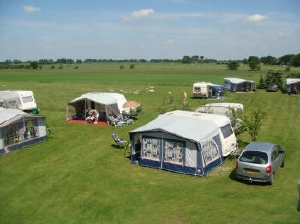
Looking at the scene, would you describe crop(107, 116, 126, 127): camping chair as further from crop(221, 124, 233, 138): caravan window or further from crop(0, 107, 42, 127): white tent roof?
crop(221, 124, 233, 138): caravan window

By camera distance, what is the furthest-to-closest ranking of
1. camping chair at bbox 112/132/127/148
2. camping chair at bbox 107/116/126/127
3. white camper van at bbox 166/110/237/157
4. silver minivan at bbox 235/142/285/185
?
camping chair at bbox 107/116/126/127, camping chair at bbox 112/132/127/148, white camper van at bbox 166/110/237/157, silver minivan at bbox 235/142/285/185

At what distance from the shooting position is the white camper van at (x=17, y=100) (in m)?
30.7

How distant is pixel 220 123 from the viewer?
17234 mm

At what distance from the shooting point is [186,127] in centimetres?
1576

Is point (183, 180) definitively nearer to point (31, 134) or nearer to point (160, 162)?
point (160, 162)

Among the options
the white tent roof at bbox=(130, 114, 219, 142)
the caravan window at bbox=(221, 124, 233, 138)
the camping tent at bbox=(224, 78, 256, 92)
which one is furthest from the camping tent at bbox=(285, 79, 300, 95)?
the white tent roof at bbox=(130, 114, 219, 142)

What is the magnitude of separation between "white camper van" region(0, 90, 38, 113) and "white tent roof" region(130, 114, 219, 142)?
1891cm

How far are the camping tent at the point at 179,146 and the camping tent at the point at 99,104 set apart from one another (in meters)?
10.7

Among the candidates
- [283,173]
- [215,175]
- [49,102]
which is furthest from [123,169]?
[49,102]

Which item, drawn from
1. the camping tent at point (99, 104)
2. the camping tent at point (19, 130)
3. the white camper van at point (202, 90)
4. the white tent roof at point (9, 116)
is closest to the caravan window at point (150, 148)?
the camping tent at point (19, 130)

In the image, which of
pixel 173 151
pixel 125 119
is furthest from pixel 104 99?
pixel 173 151

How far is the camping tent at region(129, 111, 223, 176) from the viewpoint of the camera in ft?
48.0

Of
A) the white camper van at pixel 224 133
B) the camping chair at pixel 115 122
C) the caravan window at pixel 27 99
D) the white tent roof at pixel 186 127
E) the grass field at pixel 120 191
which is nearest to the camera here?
the grass field at pixel 120 191

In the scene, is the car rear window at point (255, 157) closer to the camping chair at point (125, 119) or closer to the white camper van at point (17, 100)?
the camping chair at point (125, 119)
